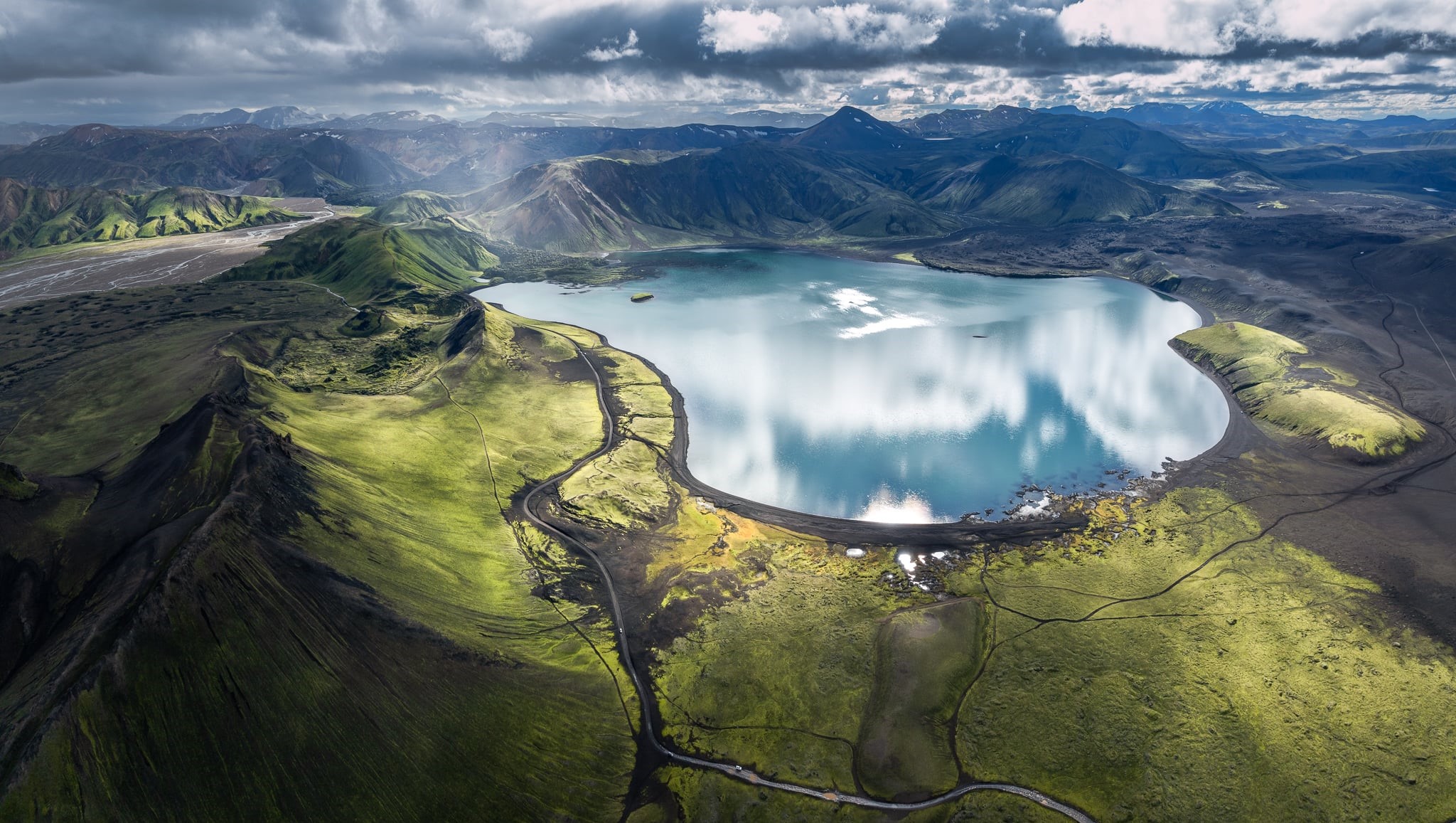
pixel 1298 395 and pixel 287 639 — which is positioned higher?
pixel 287 639

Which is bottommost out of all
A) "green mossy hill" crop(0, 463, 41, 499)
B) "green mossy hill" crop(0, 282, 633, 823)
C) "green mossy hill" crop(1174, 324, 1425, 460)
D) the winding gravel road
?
"green mossy hill" crop(1174, 324, 1425, 460)

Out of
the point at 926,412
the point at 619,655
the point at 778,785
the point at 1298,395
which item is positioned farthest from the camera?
the point at 926,412

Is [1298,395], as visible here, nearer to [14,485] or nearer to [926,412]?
[926,412]

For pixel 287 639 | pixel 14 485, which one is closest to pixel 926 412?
pixel 287 639

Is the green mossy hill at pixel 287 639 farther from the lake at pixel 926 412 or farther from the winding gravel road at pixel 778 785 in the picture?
the lake at pixel 926 412

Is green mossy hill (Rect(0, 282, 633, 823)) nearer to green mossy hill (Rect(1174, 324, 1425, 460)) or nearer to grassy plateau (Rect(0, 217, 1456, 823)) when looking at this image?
grassy plateau (Rect(0, 217, 1456, 823))

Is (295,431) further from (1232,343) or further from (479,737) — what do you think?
(1232,343)

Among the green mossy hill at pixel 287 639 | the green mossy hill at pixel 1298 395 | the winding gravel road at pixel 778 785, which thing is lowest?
the green mossy hill at pixel 1298 395

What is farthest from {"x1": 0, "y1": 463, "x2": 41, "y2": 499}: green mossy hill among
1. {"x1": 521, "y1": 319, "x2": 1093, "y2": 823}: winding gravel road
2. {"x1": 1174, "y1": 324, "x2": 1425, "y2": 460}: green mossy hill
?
{"x1": 1174, "y1": 324, "x2": 1425, "y2": 460}: green mossy hill

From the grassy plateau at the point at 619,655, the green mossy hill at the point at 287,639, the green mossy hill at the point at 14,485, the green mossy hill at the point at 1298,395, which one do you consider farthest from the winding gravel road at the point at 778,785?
the green mossy hill at the point at 1298,395
